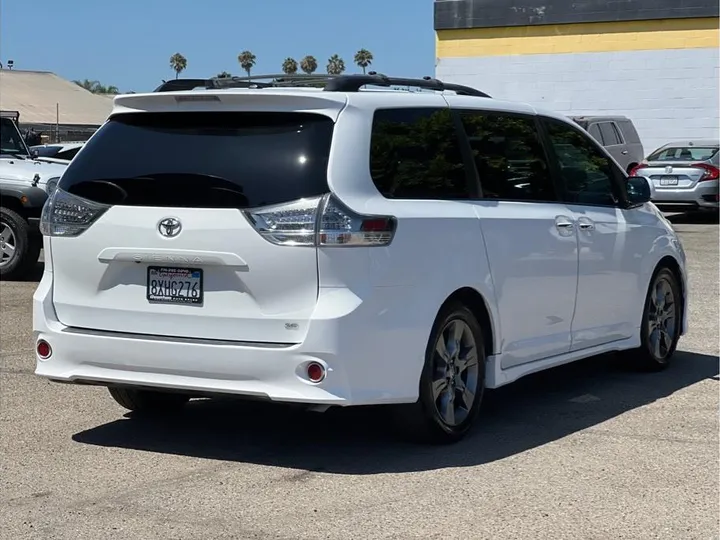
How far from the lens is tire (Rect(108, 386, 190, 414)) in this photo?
23.4 ft

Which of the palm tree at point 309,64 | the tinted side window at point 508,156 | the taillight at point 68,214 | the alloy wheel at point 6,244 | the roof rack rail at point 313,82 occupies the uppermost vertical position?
the roof rack rail at point 313,82

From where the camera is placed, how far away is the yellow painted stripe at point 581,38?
32.8 m

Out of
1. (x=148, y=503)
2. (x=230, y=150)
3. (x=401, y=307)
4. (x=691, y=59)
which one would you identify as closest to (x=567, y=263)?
(x=401, y=307)

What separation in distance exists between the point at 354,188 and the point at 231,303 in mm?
800

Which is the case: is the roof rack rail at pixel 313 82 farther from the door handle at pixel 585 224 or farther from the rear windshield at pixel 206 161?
the door handle at pixel 585 224

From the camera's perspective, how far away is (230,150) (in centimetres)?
607

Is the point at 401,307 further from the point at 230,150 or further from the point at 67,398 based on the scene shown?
the point at 67,398

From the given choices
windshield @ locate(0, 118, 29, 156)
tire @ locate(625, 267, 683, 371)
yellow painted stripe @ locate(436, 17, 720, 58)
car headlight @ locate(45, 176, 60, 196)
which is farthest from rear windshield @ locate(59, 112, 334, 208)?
yellow painted stripe @ locate(436, 17, 720, 58)

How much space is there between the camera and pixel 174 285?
607 centimetres

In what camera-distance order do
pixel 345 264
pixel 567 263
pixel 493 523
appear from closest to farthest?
pixel 493 523 < pixel 345 264 < pixel 567 263

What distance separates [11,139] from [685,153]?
1495 centimetres

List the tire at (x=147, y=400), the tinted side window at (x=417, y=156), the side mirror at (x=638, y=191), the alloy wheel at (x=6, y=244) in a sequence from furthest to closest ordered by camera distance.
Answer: the alloy wheel at (x=6, y=244)
the side mirror at (x=638, y=191)
the tire at (x=147, y=400)
the tinted side window at (x=417, y=156)

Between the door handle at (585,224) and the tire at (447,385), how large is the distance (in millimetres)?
1288

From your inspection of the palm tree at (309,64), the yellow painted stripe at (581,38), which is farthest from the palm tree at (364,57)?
the yellow painted stripe at (581,38)
